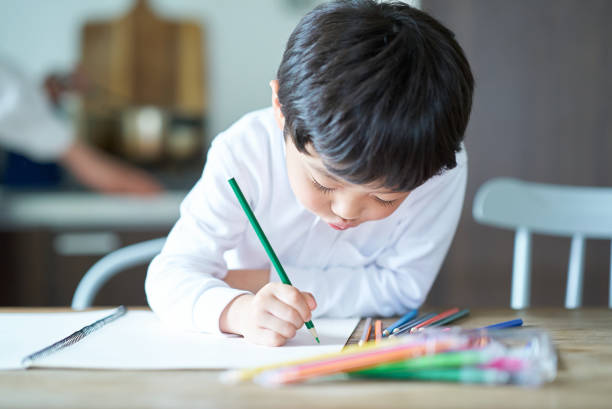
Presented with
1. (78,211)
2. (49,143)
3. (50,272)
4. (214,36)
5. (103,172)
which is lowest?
(50,272)

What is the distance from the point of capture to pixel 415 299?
81cm

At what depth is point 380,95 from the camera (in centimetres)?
57

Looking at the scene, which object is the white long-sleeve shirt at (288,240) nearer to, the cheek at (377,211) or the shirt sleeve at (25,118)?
the cheek at (377,211)

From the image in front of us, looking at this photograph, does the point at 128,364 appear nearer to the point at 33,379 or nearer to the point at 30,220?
the point at 33,379

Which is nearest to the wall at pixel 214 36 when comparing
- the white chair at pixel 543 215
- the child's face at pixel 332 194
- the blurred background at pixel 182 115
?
the blurred background at pixel 182 115

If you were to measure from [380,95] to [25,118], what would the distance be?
1468 millimetres

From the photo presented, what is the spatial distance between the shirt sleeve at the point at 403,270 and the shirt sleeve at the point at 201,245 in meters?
0.10

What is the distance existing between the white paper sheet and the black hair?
0.18m

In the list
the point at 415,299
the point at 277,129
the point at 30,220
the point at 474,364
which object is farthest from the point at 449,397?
the point at 30,220

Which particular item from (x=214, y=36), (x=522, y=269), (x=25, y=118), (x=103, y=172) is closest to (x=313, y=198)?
(x=522, y=269)

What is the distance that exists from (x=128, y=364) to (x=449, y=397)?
27 centimetres

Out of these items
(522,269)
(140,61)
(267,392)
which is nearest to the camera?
(267,392)

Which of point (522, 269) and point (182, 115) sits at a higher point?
point (182, 115)

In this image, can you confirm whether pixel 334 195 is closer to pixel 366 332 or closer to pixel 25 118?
pixel 366 332
